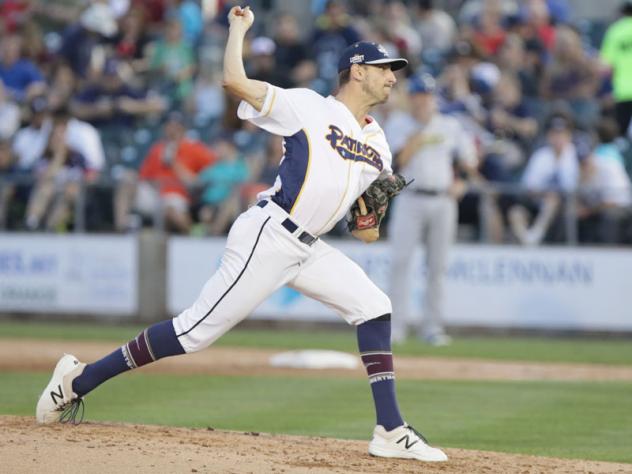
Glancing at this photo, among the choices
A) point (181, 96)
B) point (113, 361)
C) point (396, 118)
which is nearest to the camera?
point (113, 361)

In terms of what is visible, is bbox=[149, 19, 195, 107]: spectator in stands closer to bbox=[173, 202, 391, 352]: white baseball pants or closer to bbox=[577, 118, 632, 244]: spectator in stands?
bbox=[577, 118, 632, 244]: spectator in stands

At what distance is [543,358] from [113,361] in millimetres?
6928

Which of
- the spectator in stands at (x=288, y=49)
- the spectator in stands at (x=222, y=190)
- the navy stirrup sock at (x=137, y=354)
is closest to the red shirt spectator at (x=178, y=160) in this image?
the spectator in stands at (x=222, y=190)

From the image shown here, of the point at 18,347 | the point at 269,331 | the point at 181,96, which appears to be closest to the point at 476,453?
the point at 18,347

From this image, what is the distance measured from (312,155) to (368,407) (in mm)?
3207

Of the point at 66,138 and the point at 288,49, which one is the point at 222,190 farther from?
the point at 288,49

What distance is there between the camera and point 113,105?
18.5 meters

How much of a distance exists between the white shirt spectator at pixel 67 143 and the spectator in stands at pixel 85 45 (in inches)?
77.2

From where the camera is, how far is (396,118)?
14578mm

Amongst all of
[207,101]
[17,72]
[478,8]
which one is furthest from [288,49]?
[17,72]

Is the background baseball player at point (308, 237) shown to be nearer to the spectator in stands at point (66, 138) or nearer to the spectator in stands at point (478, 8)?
the spectator in stands at point (66, 138)

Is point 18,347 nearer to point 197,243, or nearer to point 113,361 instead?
point 197,243

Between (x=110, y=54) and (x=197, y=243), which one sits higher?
(x=110, y=54)

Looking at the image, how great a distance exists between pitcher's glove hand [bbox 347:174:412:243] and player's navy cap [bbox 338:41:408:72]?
2.13 feet
